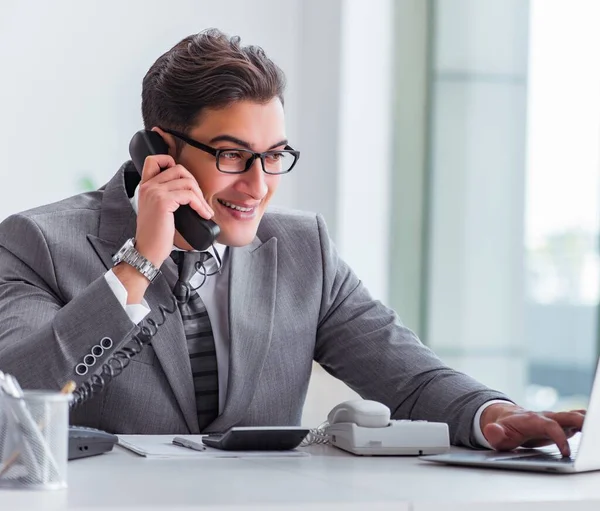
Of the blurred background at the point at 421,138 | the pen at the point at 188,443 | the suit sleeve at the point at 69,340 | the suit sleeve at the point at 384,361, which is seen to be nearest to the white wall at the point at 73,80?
the blurred background at the point at 421,138

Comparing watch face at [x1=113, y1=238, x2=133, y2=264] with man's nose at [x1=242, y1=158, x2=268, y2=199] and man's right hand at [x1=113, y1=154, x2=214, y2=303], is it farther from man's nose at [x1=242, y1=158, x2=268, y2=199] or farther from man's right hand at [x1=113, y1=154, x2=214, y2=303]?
man's nose at [x1=242, y1=158, x2=268, y2=199]

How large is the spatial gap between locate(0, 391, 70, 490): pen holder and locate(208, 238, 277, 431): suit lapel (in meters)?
0.87

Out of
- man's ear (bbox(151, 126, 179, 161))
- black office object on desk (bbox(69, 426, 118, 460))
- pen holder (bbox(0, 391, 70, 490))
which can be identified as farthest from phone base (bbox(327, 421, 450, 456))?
man's ear (bbox(151, 126, 179, 161))

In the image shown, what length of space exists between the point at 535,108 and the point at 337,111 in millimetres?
784

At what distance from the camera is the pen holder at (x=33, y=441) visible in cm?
102

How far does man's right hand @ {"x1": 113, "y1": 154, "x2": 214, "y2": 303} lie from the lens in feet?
5.65

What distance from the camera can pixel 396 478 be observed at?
125cm

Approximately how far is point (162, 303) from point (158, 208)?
219 millimetres

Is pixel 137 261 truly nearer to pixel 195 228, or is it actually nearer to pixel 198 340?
pixel 195 228

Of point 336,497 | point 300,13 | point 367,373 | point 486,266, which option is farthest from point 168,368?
point 300,13

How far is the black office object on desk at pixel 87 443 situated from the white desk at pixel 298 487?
15 millimetres

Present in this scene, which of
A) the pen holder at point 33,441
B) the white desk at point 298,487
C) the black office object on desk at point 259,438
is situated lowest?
the black office object on desk at point 259,438

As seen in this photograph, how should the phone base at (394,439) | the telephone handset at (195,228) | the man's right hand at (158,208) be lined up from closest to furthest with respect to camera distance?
the phone base at (394,439), the man's right hand at (158,208), the telephone handset at (195,228)

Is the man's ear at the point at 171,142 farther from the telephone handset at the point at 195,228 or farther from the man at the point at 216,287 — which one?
the telephone handset at the point at 195,228
